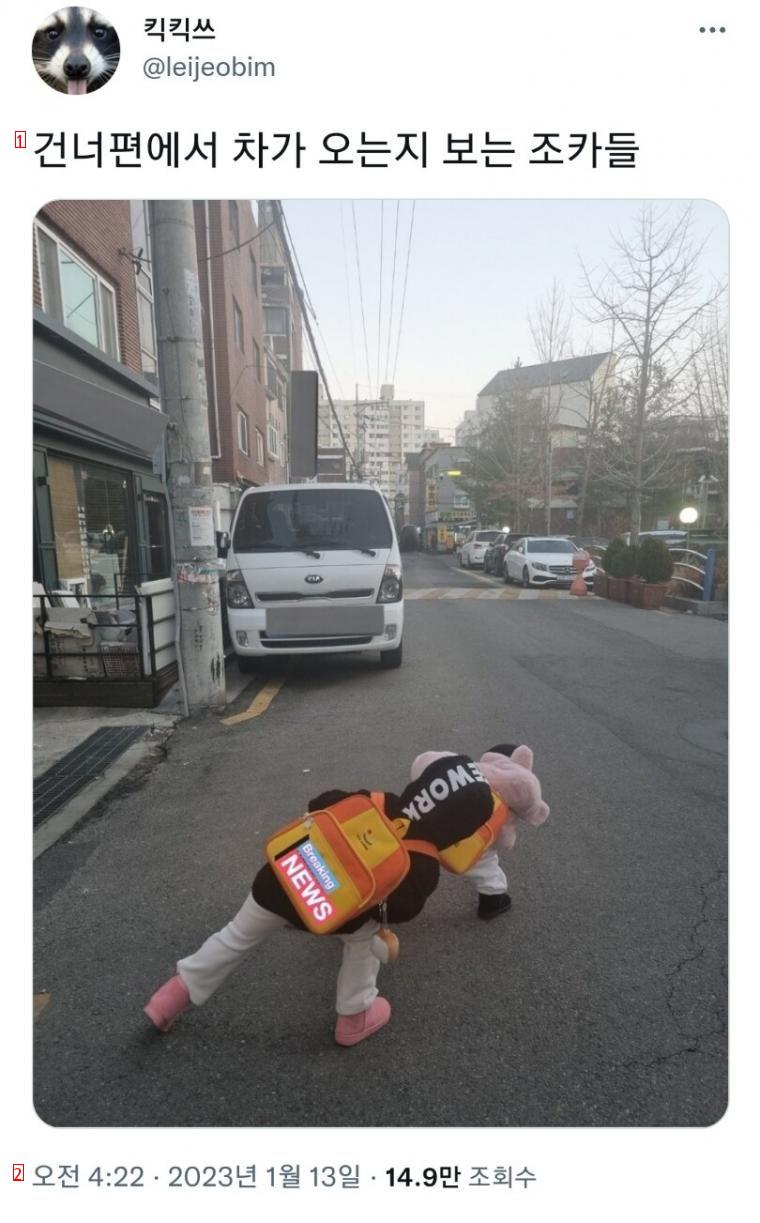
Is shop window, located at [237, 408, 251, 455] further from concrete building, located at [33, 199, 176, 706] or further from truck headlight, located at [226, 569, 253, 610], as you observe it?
truck headlight, located at [226, 569, 253, 610]

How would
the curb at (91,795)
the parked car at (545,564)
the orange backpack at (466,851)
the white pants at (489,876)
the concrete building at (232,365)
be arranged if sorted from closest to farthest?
the orange backpack at (466,851)
the white pants at (489,876)
the curb at (91,795)
the concrete building at (232,365)
the parked car at (545,564)

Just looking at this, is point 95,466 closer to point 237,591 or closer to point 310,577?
point 237,591

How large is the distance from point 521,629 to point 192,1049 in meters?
8.07

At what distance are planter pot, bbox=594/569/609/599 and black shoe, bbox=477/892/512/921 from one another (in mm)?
12428

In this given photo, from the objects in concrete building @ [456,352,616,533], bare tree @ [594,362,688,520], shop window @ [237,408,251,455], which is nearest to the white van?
bare tree @ [594,362,688,520]

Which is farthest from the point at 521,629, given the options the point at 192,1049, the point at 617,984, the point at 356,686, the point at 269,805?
the point at 192,1049

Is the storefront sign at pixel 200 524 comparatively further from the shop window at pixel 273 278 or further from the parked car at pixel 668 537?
the shop window at pixel 273 278

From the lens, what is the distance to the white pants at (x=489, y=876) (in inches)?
91.5

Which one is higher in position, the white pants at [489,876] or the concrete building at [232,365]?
the concrete building at [232,365]

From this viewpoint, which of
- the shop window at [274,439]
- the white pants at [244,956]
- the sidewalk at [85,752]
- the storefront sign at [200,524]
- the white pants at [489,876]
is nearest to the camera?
the white pants at [244,956]

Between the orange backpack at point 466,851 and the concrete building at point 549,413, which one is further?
the concrete building at point 549,413
